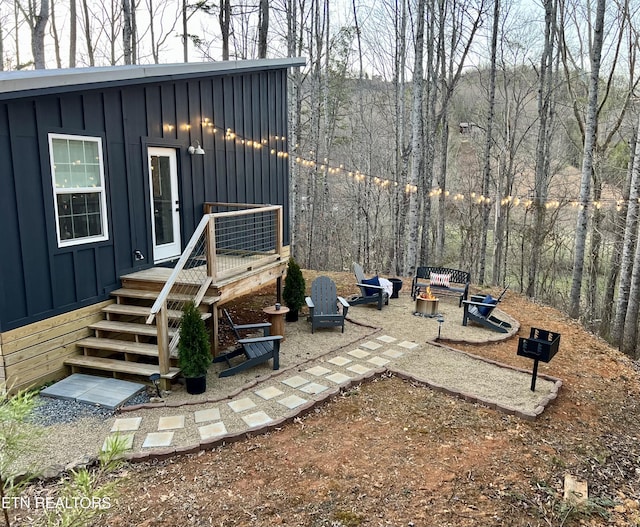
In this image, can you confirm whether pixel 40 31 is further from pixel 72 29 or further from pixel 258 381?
pixel 258 381

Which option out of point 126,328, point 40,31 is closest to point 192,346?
point 126,328

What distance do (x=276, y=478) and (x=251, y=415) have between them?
38.6 inches

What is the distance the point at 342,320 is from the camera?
6.92 metres

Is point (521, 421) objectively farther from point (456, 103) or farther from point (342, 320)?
point (456, 103)

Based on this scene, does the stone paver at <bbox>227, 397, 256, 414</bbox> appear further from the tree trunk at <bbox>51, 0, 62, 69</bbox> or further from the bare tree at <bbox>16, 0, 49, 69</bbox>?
the tree trunk at <bbox>51, 0, 62, 69</bbox>

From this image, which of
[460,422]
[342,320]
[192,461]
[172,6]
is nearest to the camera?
[192,461]

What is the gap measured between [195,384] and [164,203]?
322 cm

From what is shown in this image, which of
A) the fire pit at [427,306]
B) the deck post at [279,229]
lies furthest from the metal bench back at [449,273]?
the deck post at [279,229]

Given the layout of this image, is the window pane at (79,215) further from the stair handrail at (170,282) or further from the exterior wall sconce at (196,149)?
A: the exterior wall sconce at (196,149)

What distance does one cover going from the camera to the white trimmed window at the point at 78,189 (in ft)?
16.5

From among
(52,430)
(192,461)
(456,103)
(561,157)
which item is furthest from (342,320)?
(456,103)

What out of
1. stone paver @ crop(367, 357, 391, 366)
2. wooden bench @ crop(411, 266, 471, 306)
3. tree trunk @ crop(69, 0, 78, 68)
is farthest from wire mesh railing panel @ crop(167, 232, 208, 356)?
tree trunk @ crop(69, 0, 78, 68)

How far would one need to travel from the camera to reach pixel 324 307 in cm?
711

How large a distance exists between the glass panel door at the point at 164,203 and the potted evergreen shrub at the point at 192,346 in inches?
91.3
